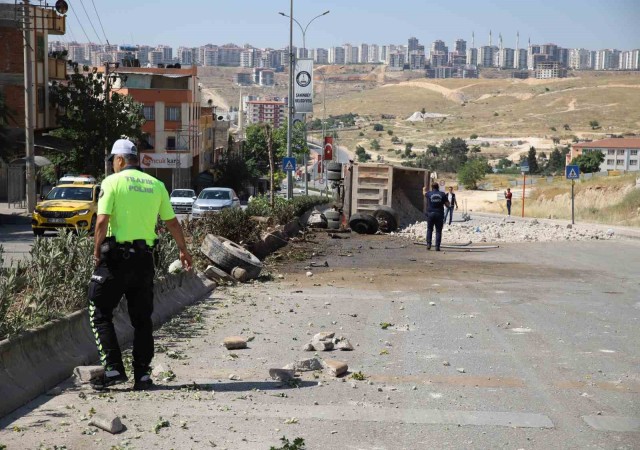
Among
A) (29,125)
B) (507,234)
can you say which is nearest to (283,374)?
(507,234)

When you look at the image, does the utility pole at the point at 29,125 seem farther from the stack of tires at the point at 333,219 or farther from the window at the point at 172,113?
the window at the point at 172,113

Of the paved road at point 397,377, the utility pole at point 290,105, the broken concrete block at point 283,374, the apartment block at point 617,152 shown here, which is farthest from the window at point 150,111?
the broken concrete block at point 283,374

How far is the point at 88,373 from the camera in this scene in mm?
8367

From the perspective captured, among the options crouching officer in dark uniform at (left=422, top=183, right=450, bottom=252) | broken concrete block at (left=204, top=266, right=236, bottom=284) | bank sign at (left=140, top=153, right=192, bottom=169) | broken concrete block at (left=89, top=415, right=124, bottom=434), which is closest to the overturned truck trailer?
crouching officer in dark uniform at (left=422, top=183, right=450, bottom=252)

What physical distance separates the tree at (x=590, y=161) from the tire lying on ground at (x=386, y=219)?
9348cm

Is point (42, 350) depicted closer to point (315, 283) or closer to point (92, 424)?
point (92, 424)

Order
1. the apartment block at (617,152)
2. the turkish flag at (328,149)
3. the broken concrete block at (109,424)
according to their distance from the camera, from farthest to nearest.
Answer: the apartment block at (617,152), the turkish flag at (328,149), the broken concrete block at (109,424)

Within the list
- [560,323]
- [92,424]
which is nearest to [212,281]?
[560,323]

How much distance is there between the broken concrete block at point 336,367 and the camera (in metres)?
9.30

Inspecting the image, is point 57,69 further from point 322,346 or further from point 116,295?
point 116,295

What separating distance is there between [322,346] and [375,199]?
25.8 m

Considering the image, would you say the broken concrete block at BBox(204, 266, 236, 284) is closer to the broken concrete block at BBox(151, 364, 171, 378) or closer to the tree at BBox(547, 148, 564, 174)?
the broken concrete block at BBox(151, 364, 171, 378)

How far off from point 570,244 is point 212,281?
18.1m

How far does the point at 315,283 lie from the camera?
18219 millimetres
